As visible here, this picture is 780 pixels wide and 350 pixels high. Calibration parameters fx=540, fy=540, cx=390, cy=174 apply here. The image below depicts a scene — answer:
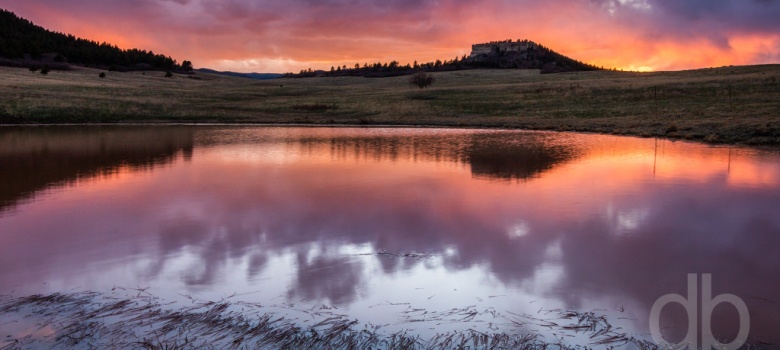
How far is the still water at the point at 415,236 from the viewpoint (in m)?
8.28

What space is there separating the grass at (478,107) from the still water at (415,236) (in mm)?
19594

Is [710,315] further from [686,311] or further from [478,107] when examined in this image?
[478,107]

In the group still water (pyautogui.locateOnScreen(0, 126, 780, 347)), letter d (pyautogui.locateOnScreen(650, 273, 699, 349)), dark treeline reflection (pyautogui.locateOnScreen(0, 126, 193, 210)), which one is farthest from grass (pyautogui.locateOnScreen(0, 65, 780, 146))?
letter d (pyautogui.locateOnScreen(650, 273, 699, 349))

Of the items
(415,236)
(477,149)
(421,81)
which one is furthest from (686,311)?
(421,81)

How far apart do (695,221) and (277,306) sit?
1085 cm

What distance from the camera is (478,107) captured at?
63.1 meters

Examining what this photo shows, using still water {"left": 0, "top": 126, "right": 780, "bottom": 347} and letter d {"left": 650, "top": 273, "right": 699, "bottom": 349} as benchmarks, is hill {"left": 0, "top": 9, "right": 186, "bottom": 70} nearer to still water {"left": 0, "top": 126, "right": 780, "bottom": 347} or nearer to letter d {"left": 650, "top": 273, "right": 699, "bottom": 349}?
still water {"left": 0, "top": 126, "right": 780, "bottom": 347}

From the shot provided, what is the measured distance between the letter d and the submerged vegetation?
350 mm

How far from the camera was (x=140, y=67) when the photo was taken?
133 meters

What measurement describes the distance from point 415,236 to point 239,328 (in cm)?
557

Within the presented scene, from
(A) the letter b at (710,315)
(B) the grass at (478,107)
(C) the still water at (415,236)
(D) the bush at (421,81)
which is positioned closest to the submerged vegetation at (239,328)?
(C) the still water at (415,236)

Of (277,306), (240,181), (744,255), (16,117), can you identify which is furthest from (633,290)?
(16,117)

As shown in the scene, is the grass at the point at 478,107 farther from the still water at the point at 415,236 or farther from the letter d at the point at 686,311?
the letter d at the point at 686,311

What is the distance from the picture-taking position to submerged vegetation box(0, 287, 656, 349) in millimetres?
6902
